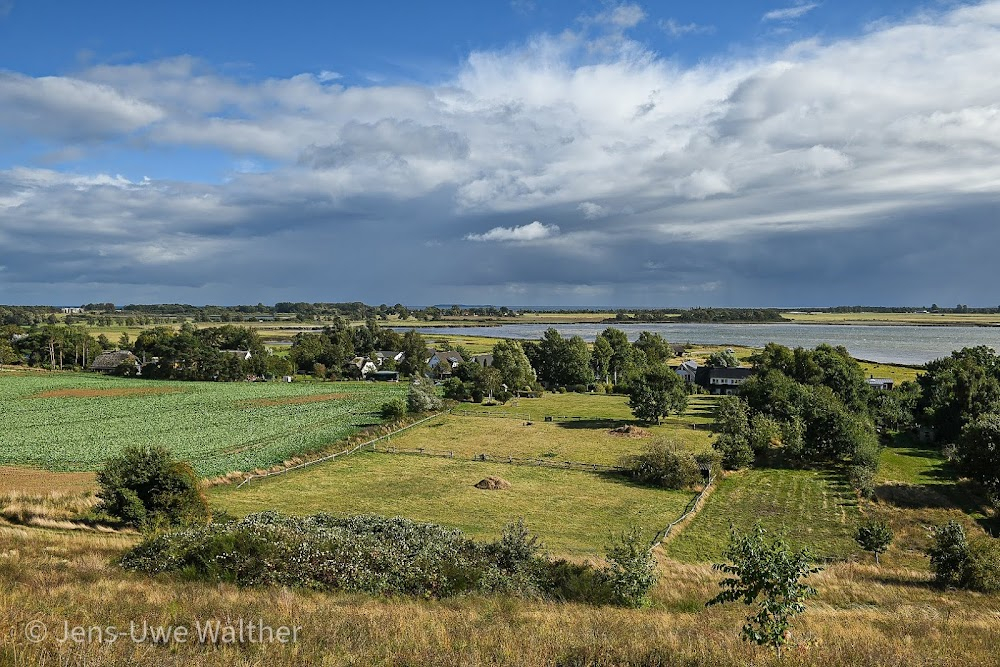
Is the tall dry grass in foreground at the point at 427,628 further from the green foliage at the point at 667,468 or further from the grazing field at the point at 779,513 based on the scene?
the green foliage at the point at 667,468

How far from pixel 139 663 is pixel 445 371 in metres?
105

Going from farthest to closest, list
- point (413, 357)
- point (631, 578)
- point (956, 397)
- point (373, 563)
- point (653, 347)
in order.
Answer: point (653, 347) < point (413, 357) < point (956, 397) < point (631, 578) < point (373, 563)

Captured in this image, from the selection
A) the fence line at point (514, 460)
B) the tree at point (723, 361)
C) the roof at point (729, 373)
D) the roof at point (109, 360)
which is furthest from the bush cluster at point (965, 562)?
the roof at point (109, 360)

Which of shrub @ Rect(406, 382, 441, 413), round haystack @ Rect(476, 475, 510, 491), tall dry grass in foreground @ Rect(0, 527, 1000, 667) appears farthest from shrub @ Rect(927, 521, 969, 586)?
shrub @ Rect(406, 382, 441, 413)

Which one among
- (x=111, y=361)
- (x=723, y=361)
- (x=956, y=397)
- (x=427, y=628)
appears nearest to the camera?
(x=427, y=628)

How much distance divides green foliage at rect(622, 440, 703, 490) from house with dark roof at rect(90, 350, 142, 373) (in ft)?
330

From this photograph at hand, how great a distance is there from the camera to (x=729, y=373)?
96188 mm

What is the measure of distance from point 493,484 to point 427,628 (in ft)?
94.8

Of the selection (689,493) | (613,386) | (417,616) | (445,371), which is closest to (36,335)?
(445,371)

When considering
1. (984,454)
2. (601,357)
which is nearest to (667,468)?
(984,454)

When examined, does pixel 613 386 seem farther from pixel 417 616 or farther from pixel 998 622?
pixel 417 616

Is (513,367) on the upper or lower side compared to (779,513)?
upper

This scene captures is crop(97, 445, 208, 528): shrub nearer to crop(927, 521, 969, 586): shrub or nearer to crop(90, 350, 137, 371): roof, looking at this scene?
crop(927, 521, 969, 586): shrub

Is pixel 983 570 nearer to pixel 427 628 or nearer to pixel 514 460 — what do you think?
pixel 427 628
